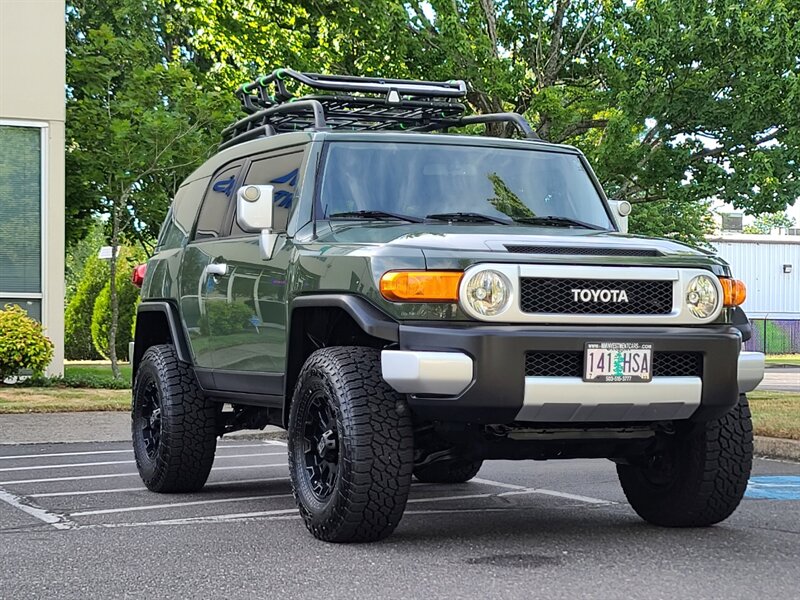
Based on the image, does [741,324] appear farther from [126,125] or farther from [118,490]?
[126,125]

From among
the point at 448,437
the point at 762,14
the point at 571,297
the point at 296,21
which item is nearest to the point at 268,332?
the point at 448,437

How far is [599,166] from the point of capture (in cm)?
2303

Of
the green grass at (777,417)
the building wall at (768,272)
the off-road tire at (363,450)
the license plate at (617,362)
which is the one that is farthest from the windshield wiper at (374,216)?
the building wall at (768,272)

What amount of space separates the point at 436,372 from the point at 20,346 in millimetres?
14123

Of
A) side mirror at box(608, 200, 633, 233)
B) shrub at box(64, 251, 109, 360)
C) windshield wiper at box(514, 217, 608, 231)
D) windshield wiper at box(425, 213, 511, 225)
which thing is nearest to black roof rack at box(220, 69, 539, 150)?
side mirror at box(608, 200, 633, 233)

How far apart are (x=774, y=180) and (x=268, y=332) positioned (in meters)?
15.5

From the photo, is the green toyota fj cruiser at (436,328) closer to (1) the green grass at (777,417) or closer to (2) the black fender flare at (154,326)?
(2) the black fender flare at (154,326)

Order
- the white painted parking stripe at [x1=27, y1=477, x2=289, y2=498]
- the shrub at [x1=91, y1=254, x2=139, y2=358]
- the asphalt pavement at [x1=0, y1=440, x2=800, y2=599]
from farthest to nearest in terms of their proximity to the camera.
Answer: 1. the shrub at [x1=91, y1=254, x2=139, y2=358]
2. the white painted parking stripe at [x1=27, y1=477, x2=289, y2=498]
3. the asphalt pavement at [x1=0, y1=440, x2=800, y2=599]

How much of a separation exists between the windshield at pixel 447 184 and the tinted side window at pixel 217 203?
128cm

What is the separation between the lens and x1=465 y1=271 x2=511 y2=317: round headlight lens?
6160 mm

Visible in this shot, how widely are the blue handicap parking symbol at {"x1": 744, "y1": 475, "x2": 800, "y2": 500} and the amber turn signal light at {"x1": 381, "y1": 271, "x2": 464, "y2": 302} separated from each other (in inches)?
133

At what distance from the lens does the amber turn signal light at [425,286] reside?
618 cm

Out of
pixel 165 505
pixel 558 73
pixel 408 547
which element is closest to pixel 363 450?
pixel 408 547

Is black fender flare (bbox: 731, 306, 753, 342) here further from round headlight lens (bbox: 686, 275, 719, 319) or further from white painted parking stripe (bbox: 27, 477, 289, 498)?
white painted parking stripe (bbox: 27, 477, 289, 498)
